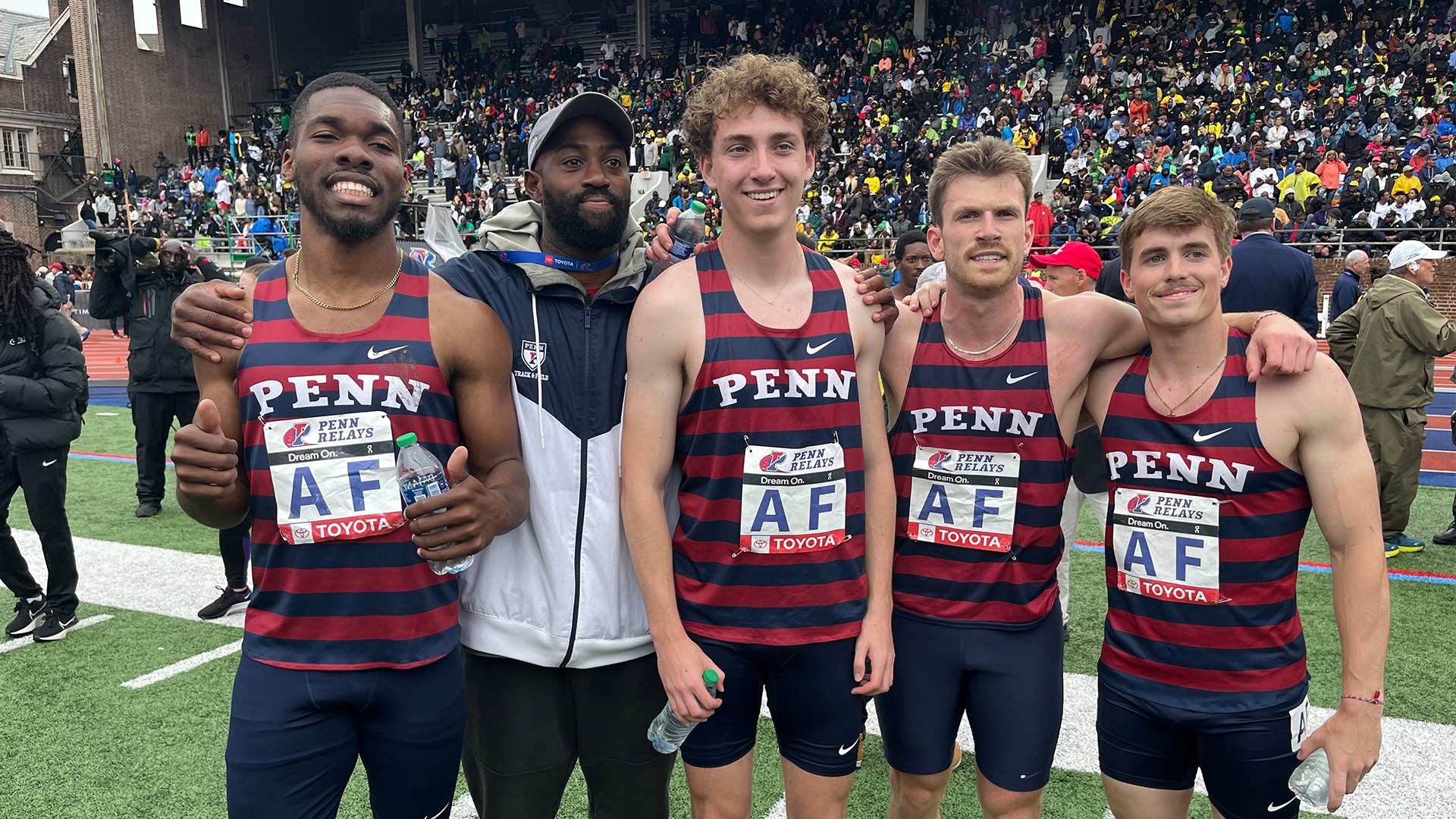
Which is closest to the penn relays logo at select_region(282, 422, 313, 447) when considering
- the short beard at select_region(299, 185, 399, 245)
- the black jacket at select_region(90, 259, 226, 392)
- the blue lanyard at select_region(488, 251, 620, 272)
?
the short beard at select_region(299, 185, 399, 245)

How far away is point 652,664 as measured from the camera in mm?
2568

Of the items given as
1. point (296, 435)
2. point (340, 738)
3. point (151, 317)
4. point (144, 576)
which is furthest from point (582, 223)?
point (151, 317)

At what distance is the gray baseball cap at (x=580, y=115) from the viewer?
2504 mm

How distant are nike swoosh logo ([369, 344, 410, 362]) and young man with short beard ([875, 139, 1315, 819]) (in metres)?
1.36

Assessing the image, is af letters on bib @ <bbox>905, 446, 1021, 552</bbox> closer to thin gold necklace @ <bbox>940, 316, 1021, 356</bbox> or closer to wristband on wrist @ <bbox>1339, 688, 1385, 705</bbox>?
thin gold necklace @ <bbox>940, 316, 1021, 356</bbox>

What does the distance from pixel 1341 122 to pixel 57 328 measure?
2194 cm

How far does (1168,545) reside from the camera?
2387 mm

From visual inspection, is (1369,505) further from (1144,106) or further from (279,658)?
(1144,106)

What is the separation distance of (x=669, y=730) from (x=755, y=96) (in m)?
1.65

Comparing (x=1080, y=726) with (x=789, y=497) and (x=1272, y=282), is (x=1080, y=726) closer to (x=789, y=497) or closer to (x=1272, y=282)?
(x=789, y=497)

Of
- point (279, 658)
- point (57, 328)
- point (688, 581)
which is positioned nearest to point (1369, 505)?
point (688, 581)

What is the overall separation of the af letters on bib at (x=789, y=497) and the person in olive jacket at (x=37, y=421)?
4.44 m

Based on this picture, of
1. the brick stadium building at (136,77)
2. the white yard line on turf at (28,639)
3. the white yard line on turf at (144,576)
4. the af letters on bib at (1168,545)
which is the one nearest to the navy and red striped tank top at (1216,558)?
A: the af letters on bib at (1168,545)

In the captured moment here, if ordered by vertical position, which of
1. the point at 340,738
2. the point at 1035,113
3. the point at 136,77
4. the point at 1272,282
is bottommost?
the point at 340,738
